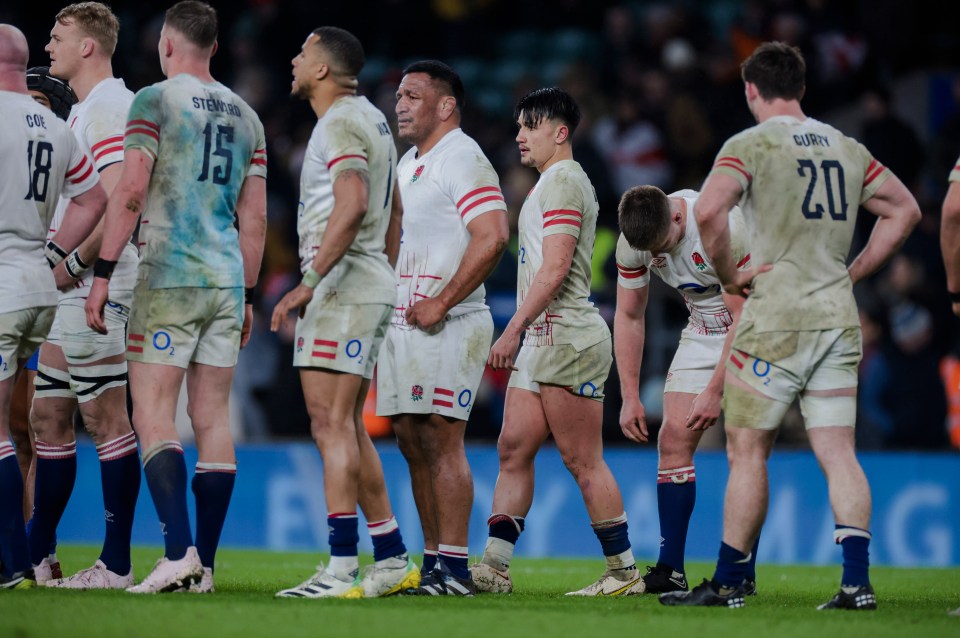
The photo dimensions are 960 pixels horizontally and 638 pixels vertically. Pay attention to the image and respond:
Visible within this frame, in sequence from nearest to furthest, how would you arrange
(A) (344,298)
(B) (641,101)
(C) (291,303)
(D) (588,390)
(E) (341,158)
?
(C) (291,303), (E) (341,158), (A) (344,298), (D) (588,390), (B) (641,101)

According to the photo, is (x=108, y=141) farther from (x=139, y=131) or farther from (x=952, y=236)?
(x=952, y=236)

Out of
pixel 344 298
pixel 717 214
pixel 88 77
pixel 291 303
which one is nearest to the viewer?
pixel 717 214

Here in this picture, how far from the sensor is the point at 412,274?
7664mm

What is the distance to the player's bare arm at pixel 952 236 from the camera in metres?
6.66

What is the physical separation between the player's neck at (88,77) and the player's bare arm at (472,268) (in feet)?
7.17

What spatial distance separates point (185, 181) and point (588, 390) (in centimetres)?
251

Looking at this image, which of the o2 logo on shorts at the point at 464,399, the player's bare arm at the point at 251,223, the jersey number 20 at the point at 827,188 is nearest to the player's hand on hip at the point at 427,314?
the o2 logo on shorts at the point at 464,399

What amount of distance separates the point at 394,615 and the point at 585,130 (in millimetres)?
10935

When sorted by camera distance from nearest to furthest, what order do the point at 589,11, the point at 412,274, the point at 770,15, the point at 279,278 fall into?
the point at 412,274, the point at 279,278, the point at 770,15, the point at 589,11

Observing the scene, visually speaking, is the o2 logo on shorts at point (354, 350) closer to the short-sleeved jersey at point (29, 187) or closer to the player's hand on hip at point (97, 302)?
the player's hand on hip at point (97, 302)

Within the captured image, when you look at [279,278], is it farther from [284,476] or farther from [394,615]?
[394,615]

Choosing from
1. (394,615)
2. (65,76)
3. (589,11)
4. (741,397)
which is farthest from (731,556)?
(589,11)

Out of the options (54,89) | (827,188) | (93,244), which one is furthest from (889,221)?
(54,89)

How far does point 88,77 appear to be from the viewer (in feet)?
25.4
